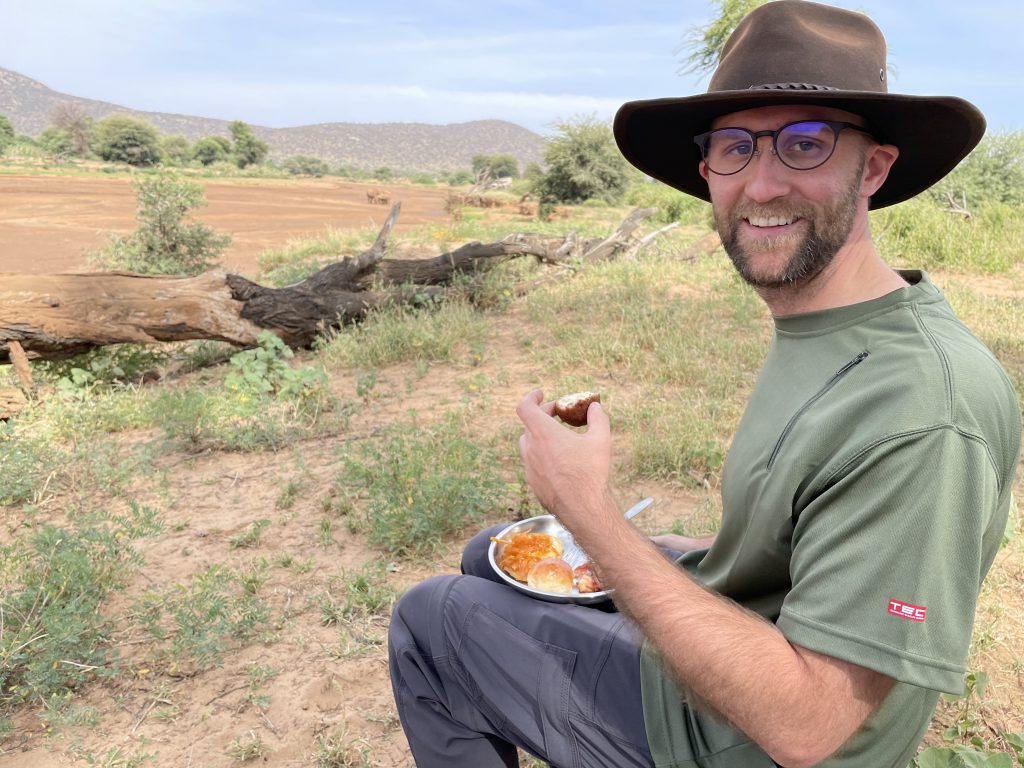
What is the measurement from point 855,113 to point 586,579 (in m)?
1.15

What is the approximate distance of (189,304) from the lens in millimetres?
6461

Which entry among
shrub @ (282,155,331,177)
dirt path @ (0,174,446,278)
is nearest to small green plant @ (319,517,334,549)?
dirt path @ (0,174,446,278)

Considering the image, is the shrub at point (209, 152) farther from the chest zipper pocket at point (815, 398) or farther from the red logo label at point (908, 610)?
the red logo label at point (908, 610)

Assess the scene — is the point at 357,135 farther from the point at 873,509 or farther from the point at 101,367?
the point at 873,509

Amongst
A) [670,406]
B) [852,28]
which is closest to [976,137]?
[852,28]

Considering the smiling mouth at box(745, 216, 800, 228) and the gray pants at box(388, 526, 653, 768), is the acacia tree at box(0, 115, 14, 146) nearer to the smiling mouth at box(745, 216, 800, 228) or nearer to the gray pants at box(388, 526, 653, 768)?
the gray pants at box(388, 526, 653, 768)

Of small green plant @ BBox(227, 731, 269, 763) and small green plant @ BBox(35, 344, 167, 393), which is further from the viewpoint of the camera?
small green plant @ BBox(35, 344, 167, 393)

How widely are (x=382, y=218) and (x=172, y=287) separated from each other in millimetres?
18245

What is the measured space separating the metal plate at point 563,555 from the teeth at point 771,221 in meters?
0.75

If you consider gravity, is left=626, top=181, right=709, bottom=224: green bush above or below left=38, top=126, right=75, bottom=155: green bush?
below

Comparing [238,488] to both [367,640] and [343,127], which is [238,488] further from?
[343,127]

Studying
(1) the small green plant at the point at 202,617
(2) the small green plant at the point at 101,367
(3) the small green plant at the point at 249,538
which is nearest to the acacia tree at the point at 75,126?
(2) the small green plant at the point at 101,367

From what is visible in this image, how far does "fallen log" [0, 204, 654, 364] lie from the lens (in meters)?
5.82

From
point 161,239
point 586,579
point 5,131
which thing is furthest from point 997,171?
point 5,131
